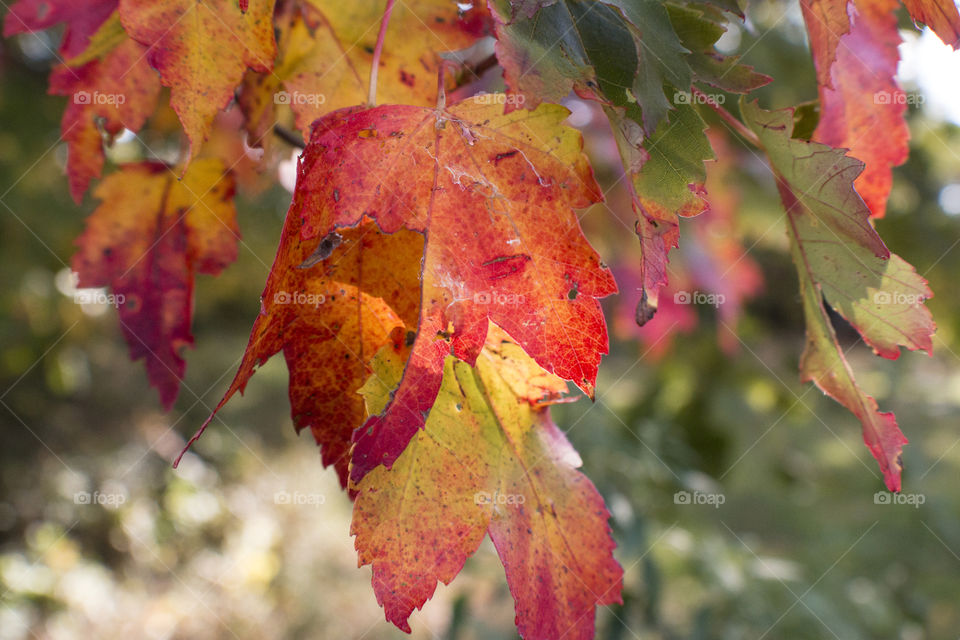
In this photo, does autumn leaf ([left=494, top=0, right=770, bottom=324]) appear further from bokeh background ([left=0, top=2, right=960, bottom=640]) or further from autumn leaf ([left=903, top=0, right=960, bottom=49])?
bokeh background ([left=0, top=2, right=960, bottom=640])

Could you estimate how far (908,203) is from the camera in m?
2.77

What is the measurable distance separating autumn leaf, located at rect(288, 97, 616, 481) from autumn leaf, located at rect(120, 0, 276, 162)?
100mm

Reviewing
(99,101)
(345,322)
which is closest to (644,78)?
(345,322)

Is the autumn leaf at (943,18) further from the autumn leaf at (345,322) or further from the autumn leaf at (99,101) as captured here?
the autumn leaf at (99,101)

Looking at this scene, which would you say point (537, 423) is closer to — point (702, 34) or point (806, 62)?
point (702, 34)

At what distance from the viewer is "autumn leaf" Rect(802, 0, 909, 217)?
0.58m

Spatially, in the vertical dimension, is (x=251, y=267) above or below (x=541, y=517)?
below

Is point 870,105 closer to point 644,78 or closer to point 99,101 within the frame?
point 644,78

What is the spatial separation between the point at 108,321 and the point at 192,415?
0.75 m

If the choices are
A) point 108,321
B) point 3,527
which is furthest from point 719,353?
point 3,527

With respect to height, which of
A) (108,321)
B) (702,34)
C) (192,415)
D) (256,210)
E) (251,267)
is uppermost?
(702,34)

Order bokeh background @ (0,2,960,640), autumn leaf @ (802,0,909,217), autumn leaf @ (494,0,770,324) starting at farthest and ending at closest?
bokeh background @ (0,2,960,640)
autumn leaf @ (802,0,909,217)
autumn leaf @ (494,0,770,324)

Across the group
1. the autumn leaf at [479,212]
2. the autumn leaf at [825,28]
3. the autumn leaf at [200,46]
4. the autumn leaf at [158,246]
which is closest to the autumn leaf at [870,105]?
the autumn leaf at [825,28]

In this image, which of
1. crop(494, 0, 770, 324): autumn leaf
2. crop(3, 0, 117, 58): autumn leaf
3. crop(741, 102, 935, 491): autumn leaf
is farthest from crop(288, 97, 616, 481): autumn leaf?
crop(3, 0, 117, 58): autumn leaf
